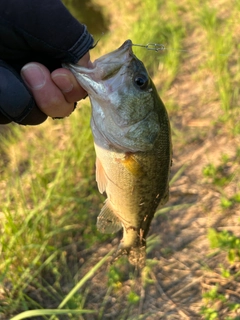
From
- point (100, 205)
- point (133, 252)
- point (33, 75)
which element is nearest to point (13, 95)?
point (33, 75)

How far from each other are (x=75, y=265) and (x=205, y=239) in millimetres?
1014

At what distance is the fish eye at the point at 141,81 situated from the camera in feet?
5.82

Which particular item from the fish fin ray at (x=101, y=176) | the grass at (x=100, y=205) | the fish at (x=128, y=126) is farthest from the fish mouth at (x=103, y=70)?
the grass at (x=100, y=205)

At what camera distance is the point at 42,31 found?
5.69 feet

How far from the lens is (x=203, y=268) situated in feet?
8.86

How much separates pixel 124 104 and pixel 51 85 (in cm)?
37

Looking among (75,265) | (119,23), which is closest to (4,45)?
(75,265)

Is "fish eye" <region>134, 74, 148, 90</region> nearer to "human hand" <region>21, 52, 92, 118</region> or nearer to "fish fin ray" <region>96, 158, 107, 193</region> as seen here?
"human hand" <region>21, 52, 92, 118</region>

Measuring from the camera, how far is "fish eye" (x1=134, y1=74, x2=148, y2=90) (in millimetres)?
1775

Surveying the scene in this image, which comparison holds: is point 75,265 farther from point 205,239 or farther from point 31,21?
point 31,21

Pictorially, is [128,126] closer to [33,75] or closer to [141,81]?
[141,81]

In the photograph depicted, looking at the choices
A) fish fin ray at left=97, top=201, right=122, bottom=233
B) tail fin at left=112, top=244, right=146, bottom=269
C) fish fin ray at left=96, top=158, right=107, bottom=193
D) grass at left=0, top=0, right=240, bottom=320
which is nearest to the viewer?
fish fin ray at left=96, top=158, right=107, bottom=193

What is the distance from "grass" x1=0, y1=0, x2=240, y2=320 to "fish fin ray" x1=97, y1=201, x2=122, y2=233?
0.23 metres

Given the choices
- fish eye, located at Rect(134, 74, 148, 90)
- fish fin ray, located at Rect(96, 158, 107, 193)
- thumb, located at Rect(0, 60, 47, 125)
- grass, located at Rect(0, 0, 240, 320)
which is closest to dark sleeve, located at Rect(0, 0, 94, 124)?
thumb, located at Rect(0, 60, 47, 125)
